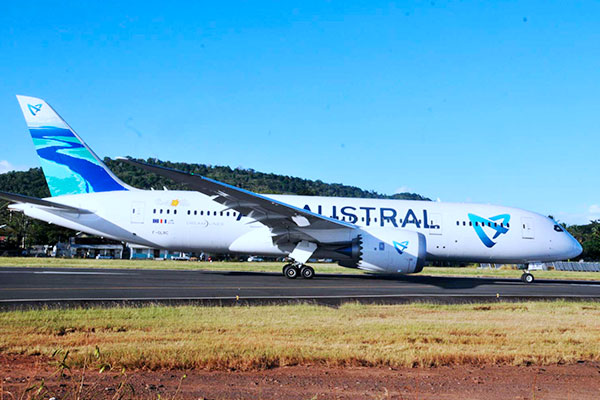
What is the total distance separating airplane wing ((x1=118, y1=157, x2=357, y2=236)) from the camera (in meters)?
18.9

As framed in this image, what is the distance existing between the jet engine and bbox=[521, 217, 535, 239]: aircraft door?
7108 mm

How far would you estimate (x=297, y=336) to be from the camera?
8.25 meters

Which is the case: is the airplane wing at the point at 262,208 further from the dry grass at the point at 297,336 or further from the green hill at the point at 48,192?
the dry grass at the point at 297,336

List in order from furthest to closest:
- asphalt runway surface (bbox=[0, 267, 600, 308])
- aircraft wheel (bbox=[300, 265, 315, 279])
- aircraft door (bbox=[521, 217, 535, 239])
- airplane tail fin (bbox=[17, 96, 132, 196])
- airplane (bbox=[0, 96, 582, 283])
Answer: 1. aircraft door (bbox=[521, 217, 535, 239])
2. airplane tail fin (bbox=[17, 96, 132, 196])
3. aircraft wheel (bbox=[300, 265, 315, 279])
4. airplane (bbox=[0, 96, 582, 283])
5. asphalt runway surface (bbox=[0, 267, 600, 308])

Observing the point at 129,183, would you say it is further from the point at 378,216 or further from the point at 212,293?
the point at 212,293

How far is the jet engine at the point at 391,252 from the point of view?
19859 millimetres

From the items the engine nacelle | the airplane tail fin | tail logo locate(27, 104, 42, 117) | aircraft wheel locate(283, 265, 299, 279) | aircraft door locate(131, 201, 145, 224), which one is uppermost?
tail logo locate(27, 104, 42, 117)

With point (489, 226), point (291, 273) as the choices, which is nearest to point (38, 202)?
point (291, 273)

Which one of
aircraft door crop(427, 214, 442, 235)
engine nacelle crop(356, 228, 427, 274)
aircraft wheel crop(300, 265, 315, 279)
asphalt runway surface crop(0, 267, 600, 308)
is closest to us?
asphalt runway surface crop(0, 267, 600, 308)

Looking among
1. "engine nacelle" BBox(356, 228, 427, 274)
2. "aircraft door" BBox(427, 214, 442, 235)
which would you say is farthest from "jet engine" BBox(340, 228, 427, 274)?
"aircraft door" BBox(427, 214, 442, 235)

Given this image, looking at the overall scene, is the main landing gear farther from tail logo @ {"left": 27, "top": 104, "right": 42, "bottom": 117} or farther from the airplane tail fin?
tail logo @ {"left": 27, "top": 104, "right": 42, "bottom": 117}

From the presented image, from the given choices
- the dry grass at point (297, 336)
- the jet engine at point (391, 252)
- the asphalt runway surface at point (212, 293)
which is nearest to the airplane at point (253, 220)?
the jet engine at point (391, 252)

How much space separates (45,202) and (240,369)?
1865cm

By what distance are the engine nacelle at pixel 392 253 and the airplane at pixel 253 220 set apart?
437 mm
